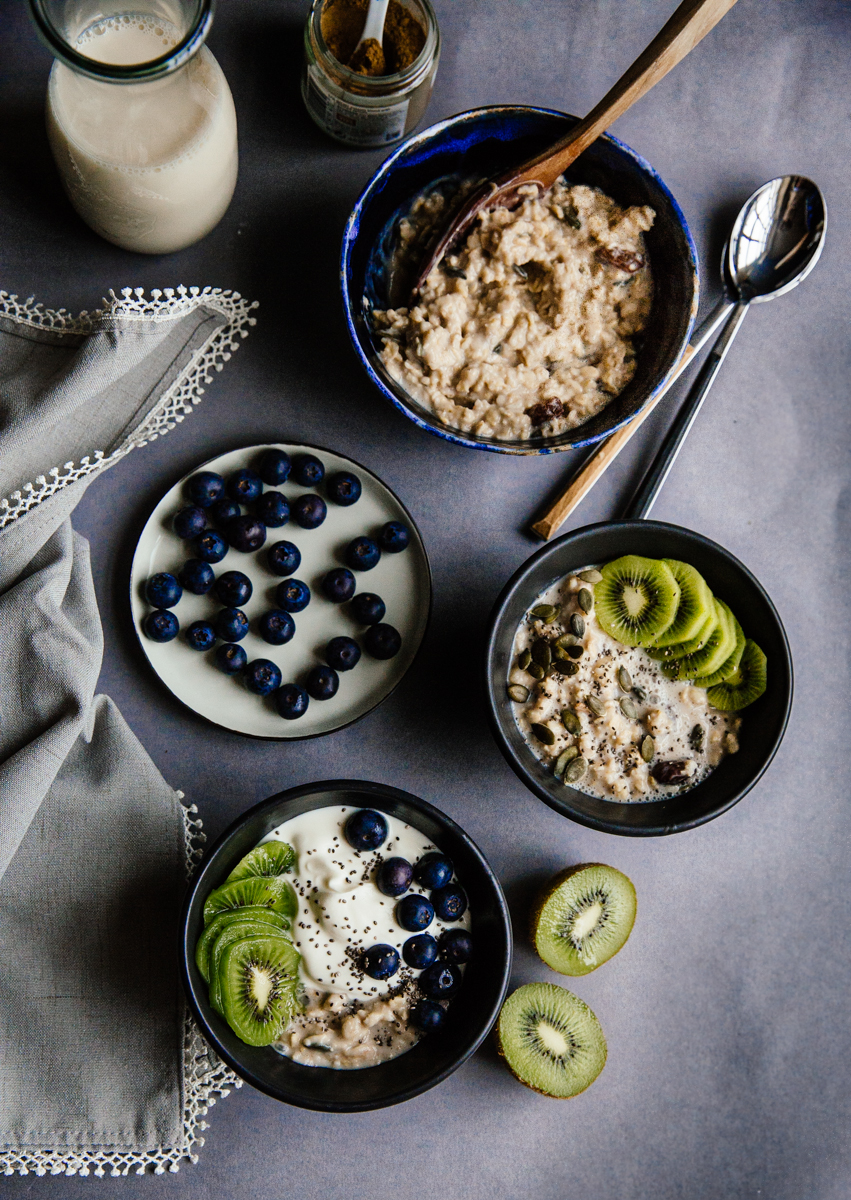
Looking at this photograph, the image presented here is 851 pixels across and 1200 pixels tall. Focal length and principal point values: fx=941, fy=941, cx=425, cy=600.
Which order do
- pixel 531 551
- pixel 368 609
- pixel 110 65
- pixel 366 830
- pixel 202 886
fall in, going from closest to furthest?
1. pixel 110 65
2. pixel 202 886
3. pixel 366 830
4. pixel 368 609
5. pixel 531 551

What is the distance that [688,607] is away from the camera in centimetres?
172

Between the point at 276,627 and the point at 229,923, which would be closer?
the point at 229,923

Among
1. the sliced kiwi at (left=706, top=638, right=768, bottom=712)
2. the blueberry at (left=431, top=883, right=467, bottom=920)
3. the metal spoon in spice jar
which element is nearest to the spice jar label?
the metal spoon in spice jar

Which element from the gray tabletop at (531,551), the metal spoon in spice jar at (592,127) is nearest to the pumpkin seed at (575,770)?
the gray tabletop at (531,551)

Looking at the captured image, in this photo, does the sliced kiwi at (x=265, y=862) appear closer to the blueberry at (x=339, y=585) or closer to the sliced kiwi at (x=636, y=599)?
the blueberry at (x=339, y=585)

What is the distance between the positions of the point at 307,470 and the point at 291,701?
44 centimetres

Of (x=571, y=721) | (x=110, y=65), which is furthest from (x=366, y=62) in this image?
(x=571, y=721)

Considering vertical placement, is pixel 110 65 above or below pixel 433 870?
above

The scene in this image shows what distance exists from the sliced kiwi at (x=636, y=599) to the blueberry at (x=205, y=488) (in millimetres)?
738

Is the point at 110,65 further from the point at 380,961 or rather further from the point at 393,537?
the point at 380,961

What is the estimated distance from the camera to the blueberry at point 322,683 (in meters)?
1.76

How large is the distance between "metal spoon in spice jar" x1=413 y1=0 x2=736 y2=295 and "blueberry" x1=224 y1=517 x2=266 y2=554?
524 millimetres

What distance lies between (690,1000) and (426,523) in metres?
1.11

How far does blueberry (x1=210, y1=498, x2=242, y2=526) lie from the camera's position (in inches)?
69.5
